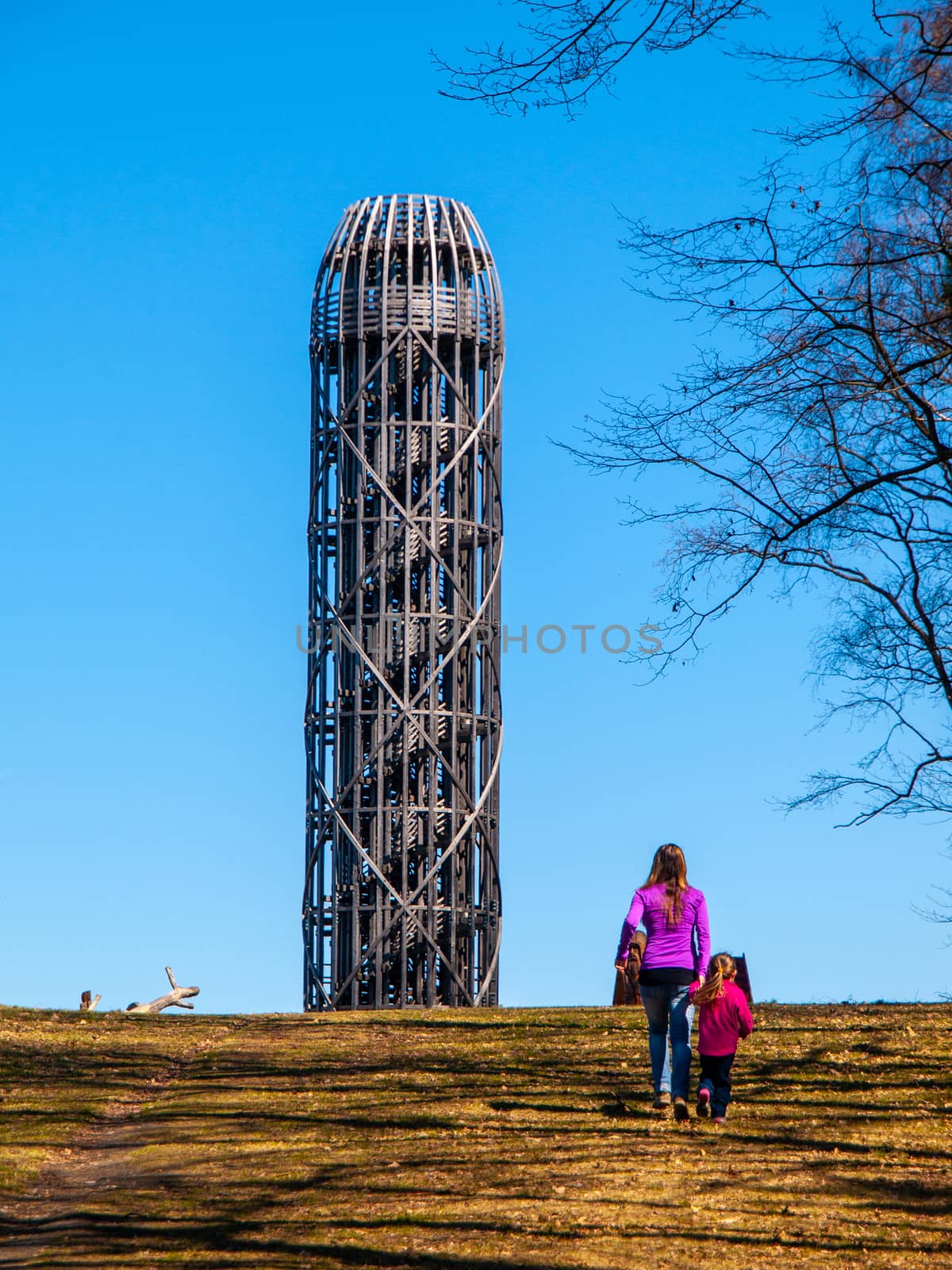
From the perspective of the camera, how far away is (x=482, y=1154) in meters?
11.1

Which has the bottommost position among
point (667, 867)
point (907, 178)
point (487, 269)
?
point (667, 867)

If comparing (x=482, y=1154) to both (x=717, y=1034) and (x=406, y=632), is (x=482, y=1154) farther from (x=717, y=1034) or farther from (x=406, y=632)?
(x=406, y=632)

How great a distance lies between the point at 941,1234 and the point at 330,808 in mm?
34463

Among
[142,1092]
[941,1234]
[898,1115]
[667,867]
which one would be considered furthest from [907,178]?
[142,1092]

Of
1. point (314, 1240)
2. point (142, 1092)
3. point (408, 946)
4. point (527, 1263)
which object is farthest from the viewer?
point (408, 946)

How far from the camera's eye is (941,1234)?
358 inches

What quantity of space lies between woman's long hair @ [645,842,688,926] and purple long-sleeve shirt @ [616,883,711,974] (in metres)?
0.03

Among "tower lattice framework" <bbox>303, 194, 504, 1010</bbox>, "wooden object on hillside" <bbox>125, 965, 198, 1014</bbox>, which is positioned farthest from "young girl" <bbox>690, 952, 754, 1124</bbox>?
"tower lattice framework" <bbox>303, 194, 504, 1010</bbox>

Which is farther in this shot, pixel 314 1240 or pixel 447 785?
pixel 447 785

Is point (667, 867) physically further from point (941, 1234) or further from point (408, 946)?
point (408, 946)

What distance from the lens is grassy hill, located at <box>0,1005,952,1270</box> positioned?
907 centimetres

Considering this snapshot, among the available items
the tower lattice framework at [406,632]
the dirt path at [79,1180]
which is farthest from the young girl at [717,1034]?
the tower lattice framework at [406,632]

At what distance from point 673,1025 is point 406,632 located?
30.8m

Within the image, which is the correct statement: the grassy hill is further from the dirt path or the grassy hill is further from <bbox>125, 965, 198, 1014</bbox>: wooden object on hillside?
<bbox>125, 965, 198, 1014</bbox>: wooden object on hillside
